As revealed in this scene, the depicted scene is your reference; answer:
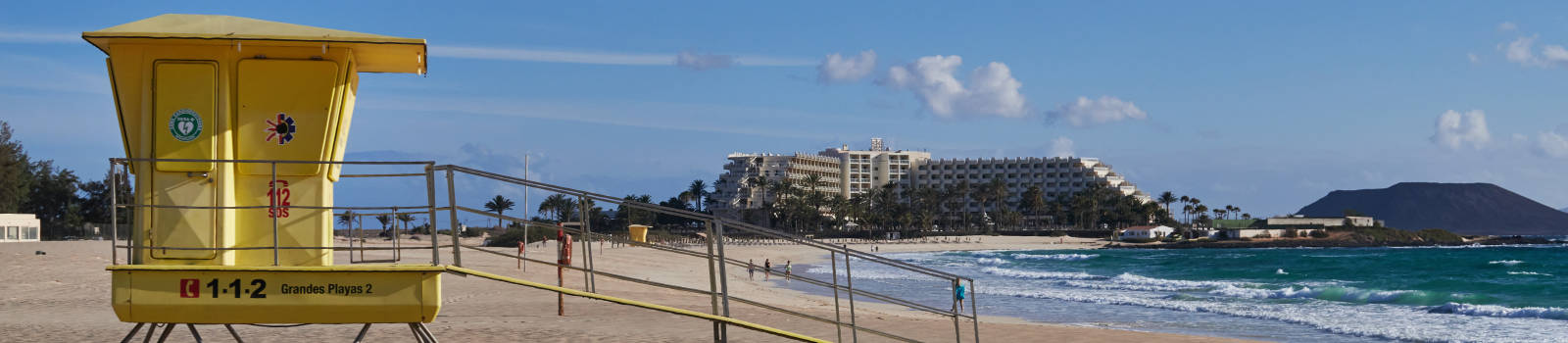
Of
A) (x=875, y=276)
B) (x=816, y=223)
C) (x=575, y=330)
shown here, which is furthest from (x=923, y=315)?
(x=816, y=223)

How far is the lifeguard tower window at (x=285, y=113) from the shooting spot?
6.65 metres

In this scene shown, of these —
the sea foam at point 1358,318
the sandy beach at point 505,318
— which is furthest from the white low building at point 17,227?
the sea foam at point 1358,318

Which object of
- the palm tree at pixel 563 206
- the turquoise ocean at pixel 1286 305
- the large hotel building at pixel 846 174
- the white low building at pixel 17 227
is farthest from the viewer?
the large hotel building at pixel 846 174

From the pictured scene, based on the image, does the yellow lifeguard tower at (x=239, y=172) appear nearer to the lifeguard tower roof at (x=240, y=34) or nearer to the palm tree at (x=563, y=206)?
the lifeguard tower roof at (x=240, y=34)

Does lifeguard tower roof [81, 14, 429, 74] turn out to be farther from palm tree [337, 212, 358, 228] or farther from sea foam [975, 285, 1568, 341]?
sea foam [975, 285, 1568, 341]

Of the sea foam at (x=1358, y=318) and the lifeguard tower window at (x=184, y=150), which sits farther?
the sea foam at (x=1358, y=318)

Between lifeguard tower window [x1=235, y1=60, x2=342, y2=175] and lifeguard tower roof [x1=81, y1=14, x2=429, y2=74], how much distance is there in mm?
165

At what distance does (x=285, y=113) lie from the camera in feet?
22.0

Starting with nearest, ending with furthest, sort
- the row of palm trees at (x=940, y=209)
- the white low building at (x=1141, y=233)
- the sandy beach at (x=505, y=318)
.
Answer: the sandy beach at (x=505, y=318)
the row of palm trees at (x=940, y=209)
the white low building at (x=1141, y=233)

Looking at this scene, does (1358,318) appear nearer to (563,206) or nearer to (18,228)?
(18,228)

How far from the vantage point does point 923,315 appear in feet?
82.6

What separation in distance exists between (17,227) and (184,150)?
5112 cm

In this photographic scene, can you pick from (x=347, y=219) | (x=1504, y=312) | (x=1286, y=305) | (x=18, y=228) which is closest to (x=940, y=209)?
(x=18, y=228)

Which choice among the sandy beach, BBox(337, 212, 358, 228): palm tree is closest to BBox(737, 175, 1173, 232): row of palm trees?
the sandy beach
